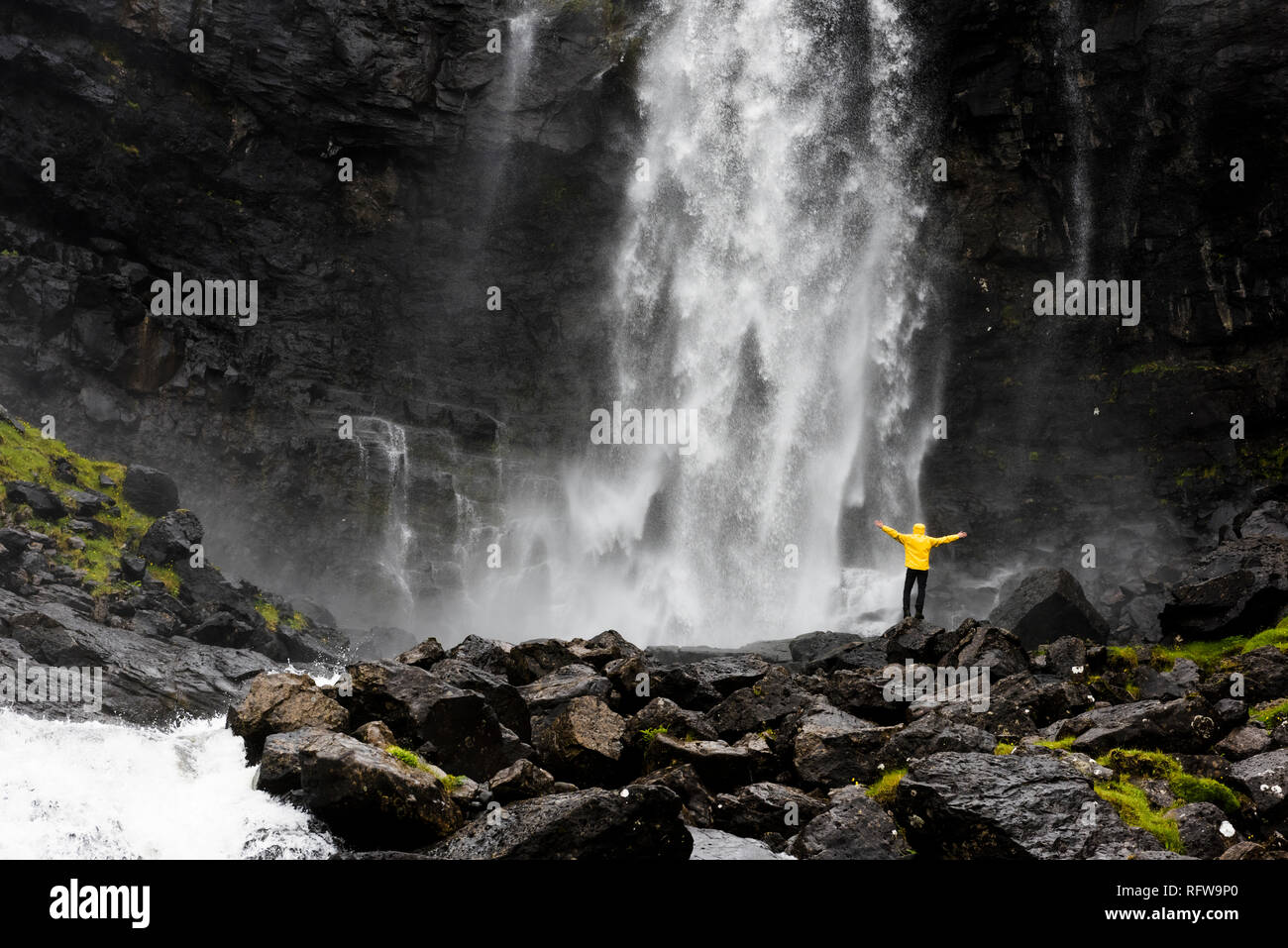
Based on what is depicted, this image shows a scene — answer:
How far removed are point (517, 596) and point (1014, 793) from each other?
28.9 metres

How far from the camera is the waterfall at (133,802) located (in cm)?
837

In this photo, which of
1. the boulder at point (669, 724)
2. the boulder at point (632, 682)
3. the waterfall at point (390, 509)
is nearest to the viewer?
the boulder at point (669, 724)

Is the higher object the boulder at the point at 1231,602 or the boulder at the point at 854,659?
the boulder at the point at 1231,602

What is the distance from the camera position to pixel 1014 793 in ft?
27.9

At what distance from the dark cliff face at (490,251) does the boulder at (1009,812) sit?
90.2ft

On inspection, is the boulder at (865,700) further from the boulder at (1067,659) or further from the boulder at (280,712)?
the boulder at (280,712)

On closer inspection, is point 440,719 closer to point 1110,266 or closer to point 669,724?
point 669,724

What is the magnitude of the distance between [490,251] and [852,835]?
3362cm

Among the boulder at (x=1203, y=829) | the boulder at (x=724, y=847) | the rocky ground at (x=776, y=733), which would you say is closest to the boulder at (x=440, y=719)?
the rocky ground at (x=776, y=733)

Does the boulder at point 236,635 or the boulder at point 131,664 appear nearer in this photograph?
the boulder at point 131,664

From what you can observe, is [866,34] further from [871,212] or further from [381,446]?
[381,446]

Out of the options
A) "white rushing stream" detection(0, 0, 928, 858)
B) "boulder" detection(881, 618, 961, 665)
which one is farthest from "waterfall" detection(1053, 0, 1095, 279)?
"boulder" detection(881, 618, 961, 665)

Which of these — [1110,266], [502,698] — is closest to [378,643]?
[502,698]

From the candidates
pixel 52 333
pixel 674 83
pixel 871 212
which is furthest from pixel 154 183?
pixel 871 212
